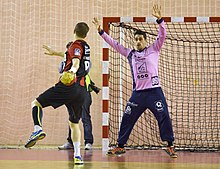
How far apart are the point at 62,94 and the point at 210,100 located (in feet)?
15.0

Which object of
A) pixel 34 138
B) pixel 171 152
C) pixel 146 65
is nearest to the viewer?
pixel 34 138

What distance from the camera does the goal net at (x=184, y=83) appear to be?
9812mm

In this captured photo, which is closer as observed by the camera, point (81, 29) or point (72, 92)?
point (72, 92)

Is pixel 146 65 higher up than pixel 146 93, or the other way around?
pixel 146 65

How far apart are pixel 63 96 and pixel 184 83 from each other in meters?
4.41

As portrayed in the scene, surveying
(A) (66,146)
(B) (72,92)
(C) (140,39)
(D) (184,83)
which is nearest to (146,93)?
(C) (140,39)

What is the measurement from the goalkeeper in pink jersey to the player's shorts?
1.45 metres

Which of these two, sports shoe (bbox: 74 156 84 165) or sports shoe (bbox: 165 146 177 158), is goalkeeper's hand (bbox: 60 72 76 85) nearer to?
sports shoe (bbox: 74 156 84 165)

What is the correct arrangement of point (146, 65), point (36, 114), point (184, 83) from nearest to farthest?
1. point (36, 114)
2. point (146, 65)
3. point (184, 83)

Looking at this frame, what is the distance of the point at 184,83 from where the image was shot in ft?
32.9

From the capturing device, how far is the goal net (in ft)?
32.2

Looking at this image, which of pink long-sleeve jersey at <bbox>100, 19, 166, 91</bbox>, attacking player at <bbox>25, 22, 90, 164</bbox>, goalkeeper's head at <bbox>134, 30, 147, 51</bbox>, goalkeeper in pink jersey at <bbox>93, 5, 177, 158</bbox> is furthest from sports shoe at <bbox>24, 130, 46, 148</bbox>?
goalkeeper's head at <bbox>134, 30, 147, 51</bbox>

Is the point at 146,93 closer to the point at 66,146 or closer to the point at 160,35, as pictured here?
the point at 160,35

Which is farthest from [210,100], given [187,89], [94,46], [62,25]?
[62,25]
